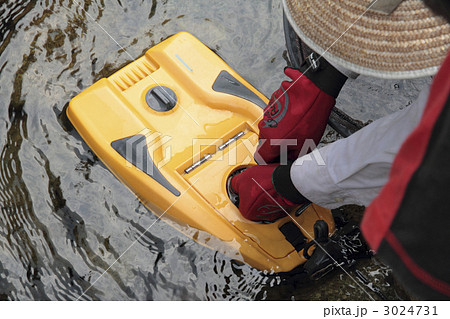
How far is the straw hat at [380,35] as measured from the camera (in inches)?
23.6

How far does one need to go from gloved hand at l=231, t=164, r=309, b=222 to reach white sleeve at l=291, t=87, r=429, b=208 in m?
0.05

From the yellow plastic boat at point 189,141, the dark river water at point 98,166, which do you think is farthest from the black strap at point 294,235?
the dark river water at point 98,166

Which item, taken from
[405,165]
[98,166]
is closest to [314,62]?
[405,165]

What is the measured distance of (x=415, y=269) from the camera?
0.51 meters

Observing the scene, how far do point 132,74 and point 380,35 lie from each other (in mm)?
815

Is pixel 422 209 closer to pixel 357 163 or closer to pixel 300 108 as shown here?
pixel 357 163

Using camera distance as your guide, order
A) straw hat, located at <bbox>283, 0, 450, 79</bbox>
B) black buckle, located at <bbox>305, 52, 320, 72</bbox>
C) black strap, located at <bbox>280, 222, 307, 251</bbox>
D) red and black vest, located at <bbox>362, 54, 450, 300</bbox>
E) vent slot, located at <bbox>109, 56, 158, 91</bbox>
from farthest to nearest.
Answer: vent slot, located at <bbox>109, 56, 158, 91</bbox> → black strap, located at <bbox>280, 222, 307, 251</bbox> → black buckle, located at <bbox>305, 52, 320, 72</bbox> → straw hat, located at <bbox>283, 0, 450, 79</bbox> → red and black vest, located at <bbox>362, 54, 450, 300</bbox>

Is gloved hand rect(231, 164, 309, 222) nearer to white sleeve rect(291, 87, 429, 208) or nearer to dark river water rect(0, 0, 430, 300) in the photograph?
white sleeve rect(291, 87, 429, 208)

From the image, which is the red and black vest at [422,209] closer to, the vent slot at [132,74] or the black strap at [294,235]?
the black strap at [294,235]

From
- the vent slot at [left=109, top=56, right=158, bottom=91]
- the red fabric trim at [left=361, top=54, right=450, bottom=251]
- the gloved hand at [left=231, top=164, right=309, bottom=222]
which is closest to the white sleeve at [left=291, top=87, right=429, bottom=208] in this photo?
the gloved hand at [left=231, top=164, right=309, bottom=222]

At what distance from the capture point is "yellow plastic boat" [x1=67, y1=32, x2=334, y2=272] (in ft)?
3.60

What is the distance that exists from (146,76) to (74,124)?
245mm

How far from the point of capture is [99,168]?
1247 mm

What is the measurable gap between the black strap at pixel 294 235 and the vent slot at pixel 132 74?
59cm
